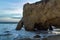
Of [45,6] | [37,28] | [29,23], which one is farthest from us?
[37,28]

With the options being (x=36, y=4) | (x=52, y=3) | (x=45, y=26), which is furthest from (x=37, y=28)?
(x=52, y=3)

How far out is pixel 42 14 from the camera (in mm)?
33594

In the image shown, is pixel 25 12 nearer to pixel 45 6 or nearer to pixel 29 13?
pixel 29 13

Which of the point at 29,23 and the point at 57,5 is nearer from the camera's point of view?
the point at 57,5

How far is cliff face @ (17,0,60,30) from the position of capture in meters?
31.4

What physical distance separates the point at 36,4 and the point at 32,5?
89cm

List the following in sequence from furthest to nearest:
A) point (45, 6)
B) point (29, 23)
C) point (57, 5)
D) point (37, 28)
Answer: point (37, 28), point (29, 23), point (45, 6), point (57, 5)

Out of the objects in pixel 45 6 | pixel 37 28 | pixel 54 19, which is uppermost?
pixel 45 6

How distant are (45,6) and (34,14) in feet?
10.3

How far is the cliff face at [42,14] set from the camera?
31438 mm

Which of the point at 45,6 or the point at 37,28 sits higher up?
the point at 45,6

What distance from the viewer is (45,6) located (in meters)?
33.1

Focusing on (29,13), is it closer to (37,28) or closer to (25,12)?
(25,12)

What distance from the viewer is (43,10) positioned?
110ft
